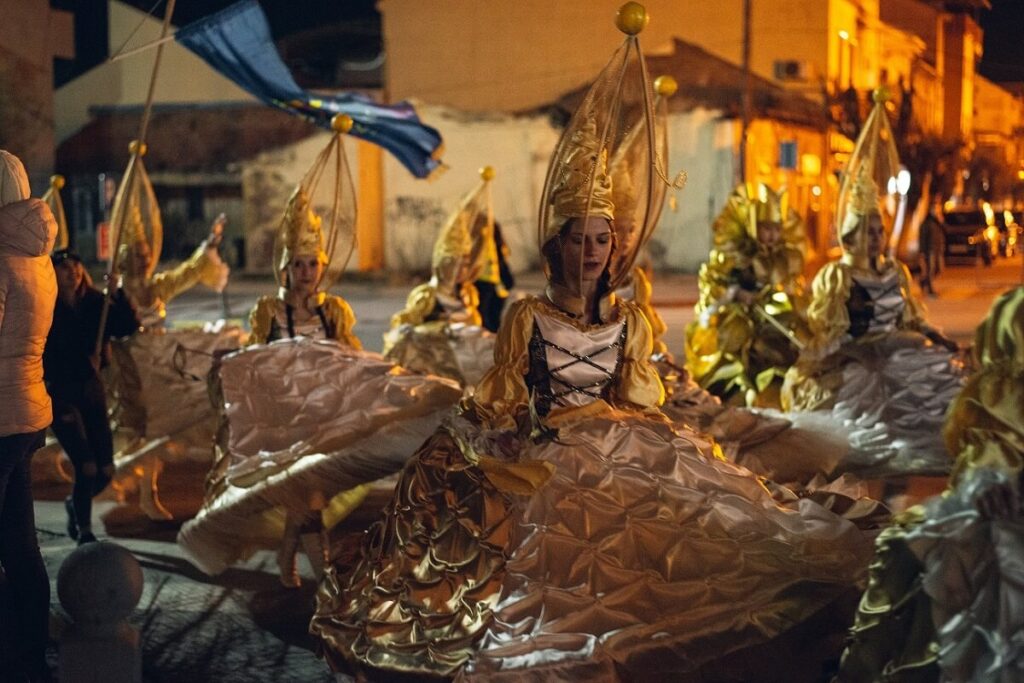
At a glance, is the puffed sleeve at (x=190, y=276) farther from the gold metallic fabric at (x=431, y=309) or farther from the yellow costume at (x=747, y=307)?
the yellow costume at (x=747, y=307)

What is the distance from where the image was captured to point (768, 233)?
10.8 m

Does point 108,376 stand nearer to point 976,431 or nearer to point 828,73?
point 976,431

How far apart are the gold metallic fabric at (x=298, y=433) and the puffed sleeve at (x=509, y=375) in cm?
128

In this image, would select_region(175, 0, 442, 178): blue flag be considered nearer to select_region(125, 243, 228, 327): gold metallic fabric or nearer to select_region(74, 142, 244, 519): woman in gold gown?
select_region(74, 142, 244, 519): woman in gold gown

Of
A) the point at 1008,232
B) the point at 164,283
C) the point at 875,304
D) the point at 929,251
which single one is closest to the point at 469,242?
the point at 164,283

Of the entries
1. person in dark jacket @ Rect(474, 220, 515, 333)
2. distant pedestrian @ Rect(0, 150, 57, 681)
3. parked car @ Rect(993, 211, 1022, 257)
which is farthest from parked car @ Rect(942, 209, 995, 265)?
distant pedestrian @ Rect(0, 150, 57, 681)

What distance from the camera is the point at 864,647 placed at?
375 centimetres

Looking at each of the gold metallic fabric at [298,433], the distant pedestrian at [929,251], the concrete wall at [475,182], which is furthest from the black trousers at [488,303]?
the concrete wall at [475,182]

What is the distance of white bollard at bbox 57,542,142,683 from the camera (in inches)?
171

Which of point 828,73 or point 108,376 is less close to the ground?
point 828,73

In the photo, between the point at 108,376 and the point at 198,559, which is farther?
the point at 108,376

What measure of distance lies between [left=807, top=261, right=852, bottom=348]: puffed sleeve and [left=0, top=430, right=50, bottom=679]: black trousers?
532 cm

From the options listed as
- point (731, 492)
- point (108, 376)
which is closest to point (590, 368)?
point (731, 492)

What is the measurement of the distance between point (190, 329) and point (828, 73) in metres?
22.2
